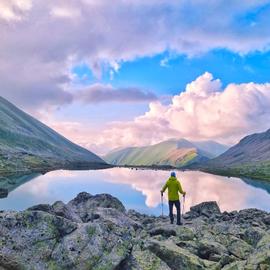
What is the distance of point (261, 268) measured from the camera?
16.9 metres

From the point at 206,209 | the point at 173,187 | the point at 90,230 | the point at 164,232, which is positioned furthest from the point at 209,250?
the point at 206,209

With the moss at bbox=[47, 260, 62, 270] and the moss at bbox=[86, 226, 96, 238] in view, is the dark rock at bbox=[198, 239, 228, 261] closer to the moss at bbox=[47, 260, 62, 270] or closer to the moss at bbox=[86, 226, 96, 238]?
the moss at bbox=[86, 226, 96, 238]

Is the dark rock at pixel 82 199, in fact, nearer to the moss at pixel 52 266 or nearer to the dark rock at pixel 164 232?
the dark rock at pixel 164 232

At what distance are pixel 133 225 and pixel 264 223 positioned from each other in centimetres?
1575

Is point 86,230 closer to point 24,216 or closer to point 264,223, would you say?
point 24,216

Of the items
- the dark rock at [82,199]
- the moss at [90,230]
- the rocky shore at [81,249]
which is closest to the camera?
the rocky shore at [81,249]

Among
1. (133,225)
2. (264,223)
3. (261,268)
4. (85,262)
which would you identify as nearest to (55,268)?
(85,262)

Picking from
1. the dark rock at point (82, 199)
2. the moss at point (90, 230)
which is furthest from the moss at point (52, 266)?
the dark rock at point (82, 199)

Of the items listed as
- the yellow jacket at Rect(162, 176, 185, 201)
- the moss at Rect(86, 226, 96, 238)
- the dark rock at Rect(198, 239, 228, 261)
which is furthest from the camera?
the yellow jacket at Rect(162, 176, 185, 201)

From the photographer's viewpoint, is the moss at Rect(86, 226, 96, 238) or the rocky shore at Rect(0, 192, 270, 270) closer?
the rocky shore at Rect(0, 192, 270, 270)

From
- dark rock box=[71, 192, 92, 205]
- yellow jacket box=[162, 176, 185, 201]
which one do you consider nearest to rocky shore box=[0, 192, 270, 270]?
yellow jacket box=[162, 176, 185, 201]

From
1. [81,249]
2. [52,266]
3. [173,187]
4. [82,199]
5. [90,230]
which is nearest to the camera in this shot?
[52,266]

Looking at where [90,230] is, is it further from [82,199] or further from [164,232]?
[82,199]

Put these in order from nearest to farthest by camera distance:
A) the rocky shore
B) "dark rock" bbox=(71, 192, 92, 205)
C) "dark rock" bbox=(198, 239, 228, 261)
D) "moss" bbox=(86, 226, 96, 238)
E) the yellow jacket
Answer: the rocky shore, "moss" bbox=(86, 226, 96, 238), "dark rock" bbox=(198, 239, 228, 261), the yellow jacket, "dark rock" bbox=(71, 192, 92, 205)
